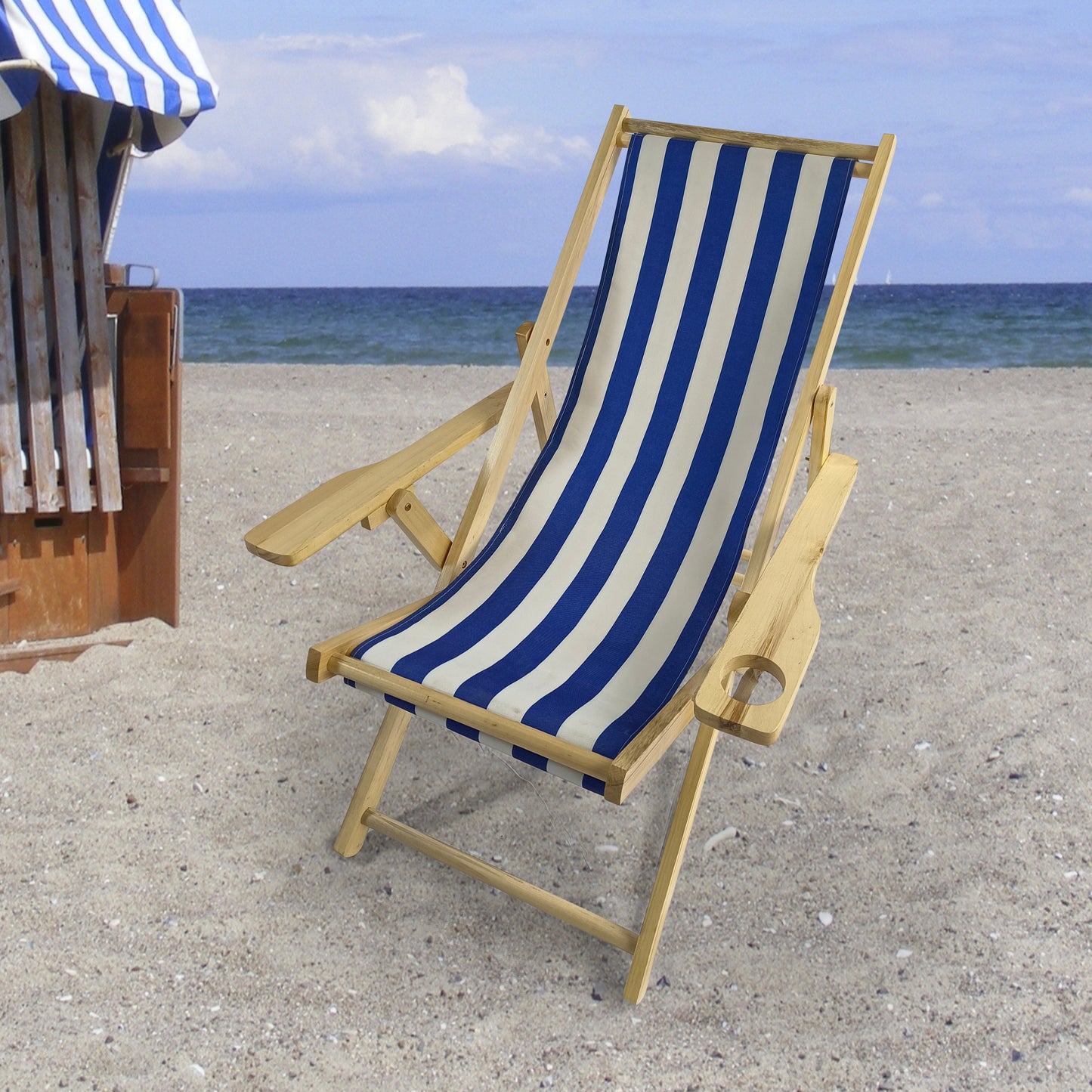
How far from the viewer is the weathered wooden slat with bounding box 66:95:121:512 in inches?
99.5

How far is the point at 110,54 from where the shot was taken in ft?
7.44

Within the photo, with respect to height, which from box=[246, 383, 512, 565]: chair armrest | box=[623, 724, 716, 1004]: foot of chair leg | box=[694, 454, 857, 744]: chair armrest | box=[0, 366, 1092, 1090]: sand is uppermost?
box=[694, 454, 857, 744]: chair armrest

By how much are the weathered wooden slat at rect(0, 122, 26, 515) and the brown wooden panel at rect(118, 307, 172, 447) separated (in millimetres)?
251

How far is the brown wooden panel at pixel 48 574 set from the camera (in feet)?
9.06

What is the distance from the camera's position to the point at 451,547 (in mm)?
2170

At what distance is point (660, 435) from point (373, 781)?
3.16 ft

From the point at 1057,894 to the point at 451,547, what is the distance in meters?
1.37

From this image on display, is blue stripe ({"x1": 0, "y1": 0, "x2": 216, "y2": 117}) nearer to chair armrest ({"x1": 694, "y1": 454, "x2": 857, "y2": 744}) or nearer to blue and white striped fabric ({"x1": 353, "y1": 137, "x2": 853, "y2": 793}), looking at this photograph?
blue and white striped fabric ({"x1": 353, "y1": 137, "x2": 853, "y2": 793})

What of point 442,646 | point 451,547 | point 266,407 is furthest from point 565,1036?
point 266,407

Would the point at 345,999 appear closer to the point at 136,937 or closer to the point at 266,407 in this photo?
the point at 136,937

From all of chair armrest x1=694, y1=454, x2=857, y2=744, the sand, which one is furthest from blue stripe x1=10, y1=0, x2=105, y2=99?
chair armrest x1=694, y1=454, x2=857, y2=744

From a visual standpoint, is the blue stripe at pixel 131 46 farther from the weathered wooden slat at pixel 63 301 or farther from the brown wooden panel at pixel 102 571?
the brown wooden panel at pixel 102 571

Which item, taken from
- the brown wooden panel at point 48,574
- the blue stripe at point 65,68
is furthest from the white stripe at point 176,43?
the brown wooden panel at point 48,574

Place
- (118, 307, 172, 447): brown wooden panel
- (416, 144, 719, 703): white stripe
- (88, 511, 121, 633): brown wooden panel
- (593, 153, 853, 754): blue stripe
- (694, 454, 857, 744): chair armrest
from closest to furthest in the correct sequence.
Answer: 1. (694, 454, 857, 744): chair armrest
2. (593, 153, 853, 754): blue stripe
3. (416, 144, 719, 703): white stripe
4. (118, 307, 172, 447): brown wooden panel
5. (88, 511, 121, 633): brown wooden panel
